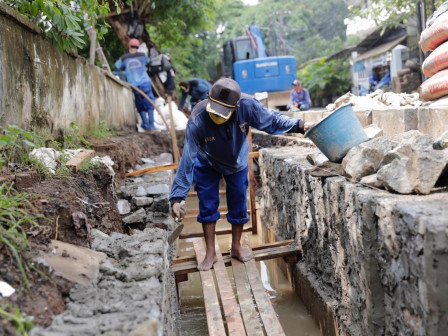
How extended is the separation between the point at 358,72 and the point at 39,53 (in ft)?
69.9

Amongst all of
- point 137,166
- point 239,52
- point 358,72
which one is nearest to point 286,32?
point 358,72

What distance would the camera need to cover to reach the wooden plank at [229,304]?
3.44m

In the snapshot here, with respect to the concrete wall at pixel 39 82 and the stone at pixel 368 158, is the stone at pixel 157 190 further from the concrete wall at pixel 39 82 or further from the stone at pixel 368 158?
the stone at pixel 368 158

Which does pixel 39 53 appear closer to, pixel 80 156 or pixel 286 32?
pixel 80 156

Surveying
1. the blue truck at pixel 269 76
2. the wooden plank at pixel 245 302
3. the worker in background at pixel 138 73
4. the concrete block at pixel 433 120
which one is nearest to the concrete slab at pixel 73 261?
the wooden plank at pixel 245 302

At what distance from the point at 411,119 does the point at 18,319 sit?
12.7 ft

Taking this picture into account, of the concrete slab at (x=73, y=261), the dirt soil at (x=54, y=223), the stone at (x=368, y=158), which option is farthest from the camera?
the stone at (x=368, y=158)

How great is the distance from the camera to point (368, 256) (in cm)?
287

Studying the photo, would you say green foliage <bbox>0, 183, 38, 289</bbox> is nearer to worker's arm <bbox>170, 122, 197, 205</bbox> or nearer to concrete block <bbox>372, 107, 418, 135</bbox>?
worker's arm <bbox>170, 122, 197, 205</bbox>

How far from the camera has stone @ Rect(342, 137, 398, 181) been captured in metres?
3.21

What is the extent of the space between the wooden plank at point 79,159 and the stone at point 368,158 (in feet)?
6.96

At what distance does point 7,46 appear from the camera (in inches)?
148

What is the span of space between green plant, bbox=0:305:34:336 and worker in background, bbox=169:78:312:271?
187 centimetres

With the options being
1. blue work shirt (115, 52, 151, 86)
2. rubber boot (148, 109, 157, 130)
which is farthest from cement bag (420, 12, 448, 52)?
rubber boot (148, 109, 157, 130)
